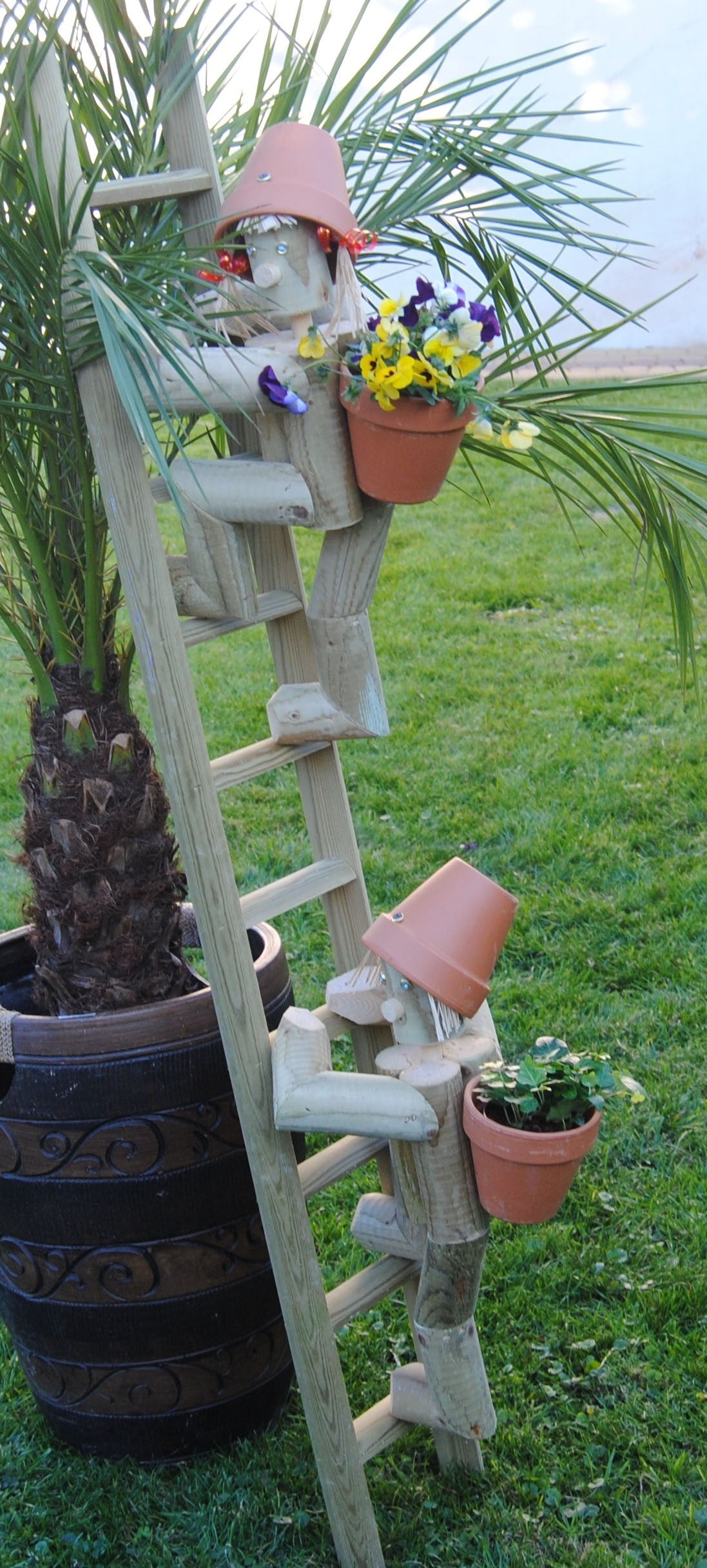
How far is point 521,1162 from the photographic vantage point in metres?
1.53

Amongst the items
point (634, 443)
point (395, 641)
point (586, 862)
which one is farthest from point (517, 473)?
point (634, 443)

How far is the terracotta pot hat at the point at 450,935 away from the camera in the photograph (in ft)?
5.22

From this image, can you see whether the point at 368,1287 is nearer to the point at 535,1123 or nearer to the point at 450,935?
the point at 535,1123

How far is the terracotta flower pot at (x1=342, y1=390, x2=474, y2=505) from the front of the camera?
145 centimetres

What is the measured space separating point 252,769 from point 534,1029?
1317 millimetres

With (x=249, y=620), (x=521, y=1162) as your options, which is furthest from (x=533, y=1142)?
(x=249, y=620)

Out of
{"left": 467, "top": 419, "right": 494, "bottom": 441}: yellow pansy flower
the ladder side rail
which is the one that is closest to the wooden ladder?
the ladder side rail

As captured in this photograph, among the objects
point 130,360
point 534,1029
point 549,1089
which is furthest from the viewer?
point 534,1029

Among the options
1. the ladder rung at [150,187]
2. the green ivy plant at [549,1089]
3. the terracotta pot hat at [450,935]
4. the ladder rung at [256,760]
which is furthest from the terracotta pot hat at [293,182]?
the green ivy plant at [549,1089]

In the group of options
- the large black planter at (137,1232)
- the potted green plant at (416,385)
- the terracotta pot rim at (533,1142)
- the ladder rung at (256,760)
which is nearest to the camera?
the potted green plant at (416,385)

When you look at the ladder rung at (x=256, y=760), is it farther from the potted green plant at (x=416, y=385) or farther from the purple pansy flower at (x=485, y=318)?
the purple pansy flower at (x=485, y=318)

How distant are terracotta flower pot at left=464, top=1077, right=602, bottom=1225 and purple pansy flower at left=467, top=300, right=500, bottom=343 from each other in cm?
86

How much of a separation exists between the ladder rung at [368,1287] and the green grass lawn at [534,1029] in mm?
343

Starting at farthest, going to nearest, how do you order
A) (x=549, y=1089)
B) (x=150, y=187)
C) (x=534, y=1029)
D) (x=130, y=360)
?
(x=534, y=1029)
(x=549, y=1089)
(x=150, y=187)
(x=130, y=360)
